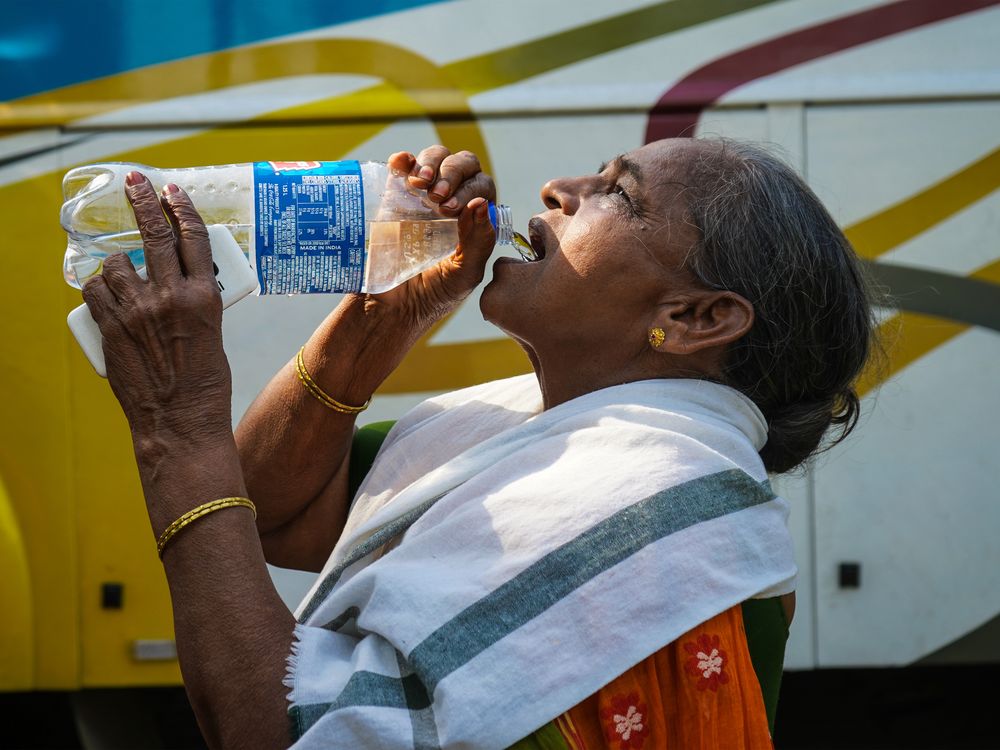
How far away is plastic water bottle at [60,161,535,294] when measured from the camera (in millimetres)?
1636

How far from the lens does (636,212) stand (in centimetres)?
175

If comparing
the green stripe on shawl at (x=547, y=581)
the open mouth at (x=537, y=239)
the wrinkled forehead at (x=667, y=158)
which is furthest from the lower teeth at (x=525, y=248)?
the green stripe on shawl at (x=547, y=581)

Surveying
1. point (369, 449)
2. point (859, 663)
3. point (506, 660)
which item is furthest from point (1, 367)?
point (859, 663)

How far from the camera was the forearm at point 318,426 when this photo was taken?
1884 millimetres

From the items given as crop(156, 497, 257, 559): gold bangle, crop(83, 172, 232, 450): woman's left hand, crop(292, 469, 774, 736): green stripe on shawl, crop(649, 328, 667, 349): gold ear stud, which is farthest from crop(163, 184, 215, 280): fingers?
crop(649, 328, 667, 349): gold ear stud

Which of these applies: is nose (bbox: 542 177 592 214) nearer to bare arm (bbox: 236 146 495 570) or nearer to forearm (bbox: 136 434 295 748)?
bare arm (bbox: 236 146 495 570)

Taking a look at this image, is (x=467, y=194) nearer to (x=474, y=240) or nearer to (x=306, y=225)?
(x=474, y=240)

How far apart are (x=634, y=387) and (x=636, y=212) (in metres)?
0.30

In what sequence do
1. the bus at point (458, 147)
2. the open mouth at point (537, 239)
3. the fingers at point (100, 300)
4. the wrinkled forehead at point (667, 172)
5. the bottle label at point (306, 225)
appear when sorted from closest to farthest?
the fingers at point (100, 300) < the bottle label at point (306, 225) < the wrinkled forehead at point (667, 172) < the open mouth at point (537, 239) < the bus at point (458, 147)

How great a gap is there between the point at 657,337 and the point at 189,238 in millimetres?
697

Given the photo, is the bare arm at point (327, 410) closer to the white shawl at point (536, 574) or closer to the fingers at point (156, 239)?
the white shawl at point (536, 574)

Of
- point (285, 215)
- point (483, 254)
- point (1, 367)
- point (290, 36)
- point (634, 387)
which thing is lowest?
point (1, 367)

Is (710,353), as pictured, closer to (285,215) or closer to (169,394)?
(285,215)

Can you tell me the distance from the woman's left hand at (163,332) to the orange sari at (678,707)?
57 cm
